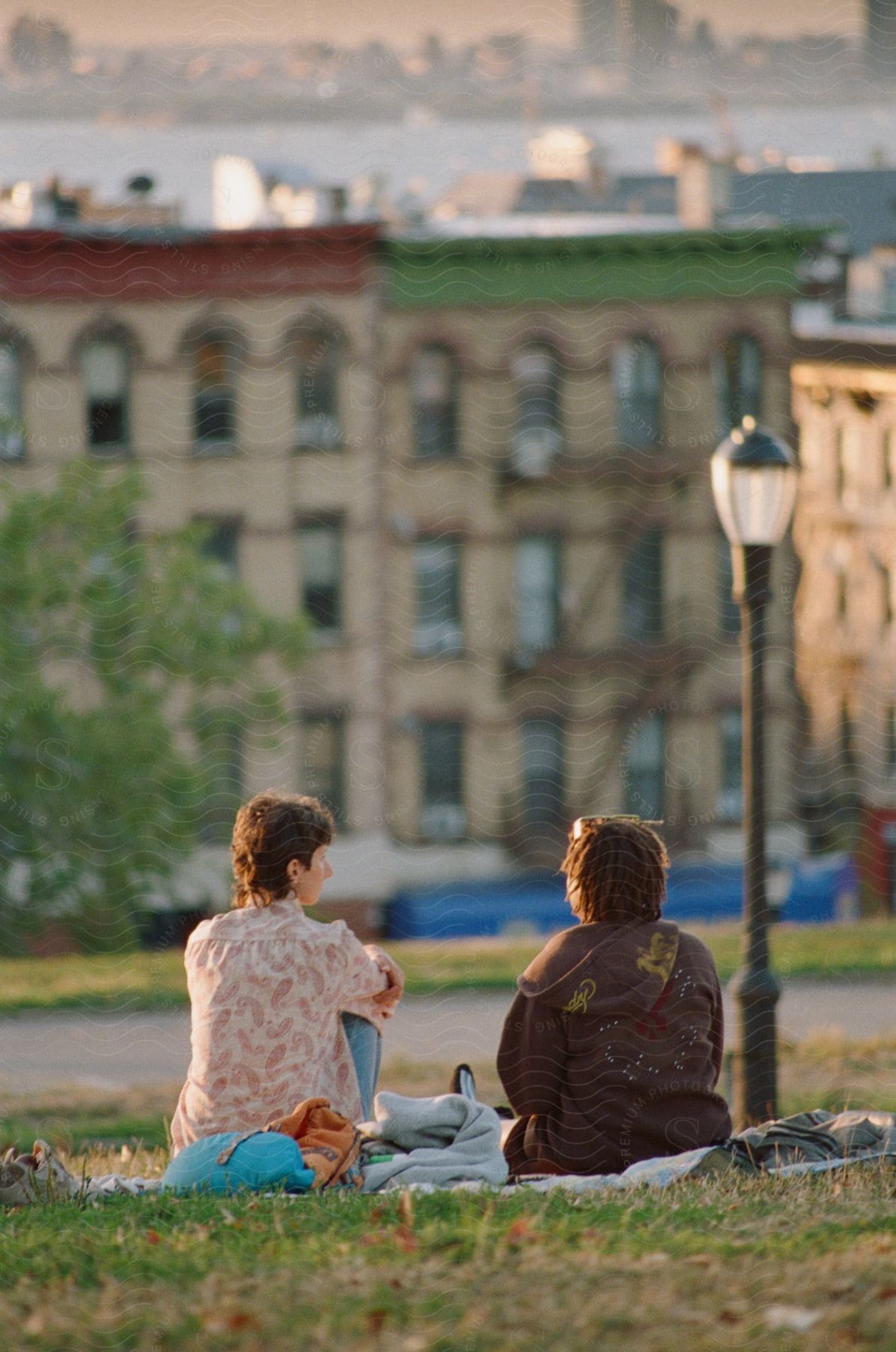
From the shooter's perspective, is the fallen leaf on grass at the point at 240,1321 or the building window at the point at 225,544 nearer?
the fallen leaf on grass at the point at 240,1321

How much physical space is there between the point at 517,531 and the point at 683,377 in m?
2.35

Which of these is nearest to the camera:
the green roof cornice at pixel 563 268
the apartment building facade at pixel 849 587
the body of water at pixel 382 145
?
the green roof cornice at pixel 563 268

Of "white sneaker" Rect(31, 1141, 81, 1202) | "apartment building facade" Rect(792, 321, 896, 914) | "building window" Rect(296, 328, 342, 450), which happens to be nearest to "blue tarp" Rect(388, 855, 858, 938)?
"apartment building facade" Rect(792, 321, 896, 914)

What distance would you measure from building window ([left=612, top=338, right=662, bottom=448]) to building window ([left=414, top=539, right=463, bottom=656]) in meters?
2.21

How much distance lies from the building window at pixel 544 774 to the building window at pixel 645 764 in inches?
28.9

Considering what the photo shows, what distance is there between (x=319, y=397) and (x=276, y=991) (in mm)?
16493

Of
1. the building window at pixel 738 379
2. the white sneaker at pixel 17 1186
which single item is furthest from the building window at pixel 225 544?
the white sneaker at pixel 17 1186

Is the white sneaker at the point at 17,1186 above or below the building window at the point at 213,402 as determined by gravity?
below

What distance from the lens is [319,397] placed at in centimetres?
1977

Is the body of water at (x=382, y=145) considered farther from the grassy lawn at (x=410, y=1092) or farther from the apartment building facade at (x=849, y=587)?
the grassy lawn at (x=410, y=1092)

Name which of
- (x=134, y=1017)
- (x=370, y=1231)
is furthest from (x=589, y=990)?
(x=134, y=1017)

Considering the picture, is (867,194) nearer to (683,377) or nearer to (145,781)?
(683,377)

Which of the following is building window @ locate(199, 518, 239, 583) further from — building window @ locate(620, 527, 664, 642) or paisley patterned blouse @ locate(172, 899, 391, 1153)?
paisley patterned blouse @ locate(172, 899, 391, 1153)

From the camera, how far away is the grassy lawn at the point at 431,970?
9.55 metres
